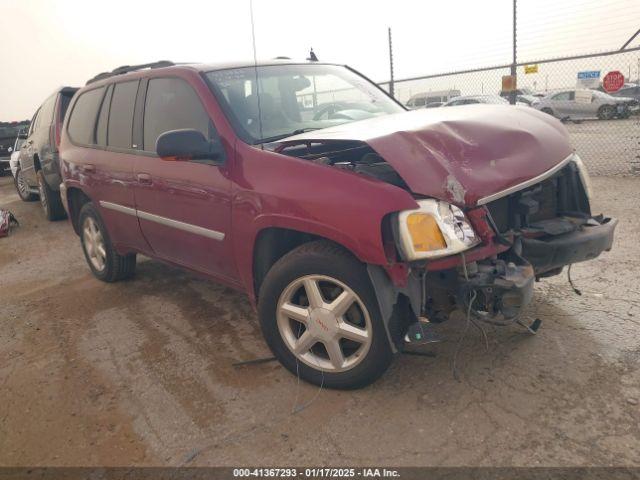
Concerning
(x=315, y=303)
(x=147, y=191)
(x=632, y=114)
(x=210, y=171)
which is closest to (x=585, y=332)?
(x=315, y=303)

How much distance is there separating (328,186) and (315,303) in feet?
2.03

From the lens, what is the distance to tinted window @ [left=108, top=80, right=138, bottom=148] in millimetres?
4090

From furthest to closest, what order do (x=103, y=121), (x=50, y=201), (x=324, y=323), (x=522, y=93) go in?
(x=522, y=93) → (x=50, y=201) → (x=103, y=121) → (x=324, y=323)

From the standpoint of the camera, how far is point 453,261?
2.44 meters

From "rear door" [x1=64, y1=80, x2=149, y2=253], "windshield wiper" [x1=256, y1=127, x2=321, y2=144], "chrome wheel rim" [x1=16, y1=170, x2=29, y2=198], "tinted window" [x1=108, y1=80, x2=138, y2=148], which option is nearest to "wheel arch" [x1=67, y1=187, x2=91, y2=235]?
"rear door" [x1=64, y1=80, x2=149, y2=253]

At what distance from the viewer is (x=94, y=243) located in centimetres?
497

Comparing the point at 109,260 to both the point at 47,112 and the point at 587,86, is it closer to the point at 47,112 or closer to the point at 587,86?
the point at 47,112

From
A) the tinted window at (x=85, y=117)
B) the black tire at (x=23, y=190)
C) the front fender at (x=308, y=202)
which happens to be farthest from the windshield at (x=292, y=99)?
the black tire at (x=23, y=190)

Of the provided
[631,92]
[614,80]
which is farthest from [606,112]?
[614,80]

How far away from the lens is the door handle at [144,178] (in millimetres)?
3736

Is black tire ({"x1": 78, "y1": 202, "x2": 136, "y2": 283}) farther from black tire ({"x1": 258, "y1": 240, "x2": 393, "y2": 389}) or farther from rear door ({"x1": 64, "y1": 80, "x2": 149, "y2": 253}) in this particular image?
black tire ({"x1": 258, "y1": 240, "x2": 393, "y2": 389})

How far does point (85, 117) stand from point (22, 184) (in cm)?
655

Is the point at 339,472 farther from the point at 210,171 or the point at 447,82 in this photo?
the point at 447,82

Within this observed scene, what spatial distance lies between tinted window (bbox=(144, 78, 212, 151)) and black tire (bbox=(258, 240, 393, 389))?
42.3 inches
